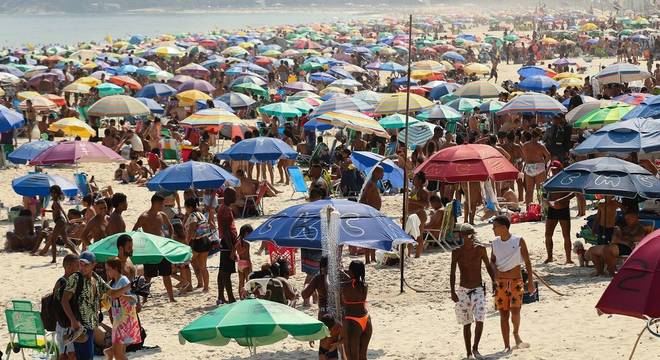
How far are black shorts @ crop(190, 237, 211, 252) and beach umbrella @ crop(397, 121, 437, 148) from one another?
7.38 metres

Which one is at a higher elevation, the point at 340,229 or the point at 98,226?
the point at 340,229

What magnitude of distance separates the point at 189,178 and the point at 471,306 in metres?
5.26

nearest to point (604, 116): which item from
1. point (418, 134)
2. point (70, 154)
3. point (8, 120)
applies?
point (418, 134)

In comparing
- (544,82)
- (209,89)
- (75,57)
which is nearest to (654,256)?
(544,82)

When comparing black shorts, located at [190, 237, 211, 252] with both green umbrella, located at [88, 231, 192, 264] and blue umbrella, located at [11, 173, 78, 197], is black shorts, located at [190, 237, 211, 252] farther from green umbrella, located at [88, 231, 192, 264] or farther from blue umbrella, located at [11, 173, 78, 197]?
blue umbrella, located at [11, 173, 78, 197]

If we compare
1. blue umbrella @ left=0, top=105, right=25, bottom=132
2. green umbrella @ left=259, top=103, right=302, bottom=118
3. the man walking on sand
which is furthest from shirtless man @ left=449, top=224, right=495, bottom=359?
green umbrella @ left=259, top=103, right=302, bottom=118

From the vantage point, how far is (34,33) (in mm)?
111000

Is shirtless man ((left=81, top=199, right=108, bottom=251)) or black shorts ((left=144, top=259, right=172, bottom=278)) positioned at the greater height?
shirtless man ((left=81, top=199, right=108, bottom=251))

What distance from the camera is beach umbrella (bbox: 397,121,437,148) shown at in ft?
57.5

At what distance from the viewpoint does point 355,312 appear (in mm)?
7160

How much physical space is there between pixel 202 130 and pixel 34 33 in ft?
312

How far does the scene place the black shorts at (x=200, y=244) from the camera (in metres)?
10.5

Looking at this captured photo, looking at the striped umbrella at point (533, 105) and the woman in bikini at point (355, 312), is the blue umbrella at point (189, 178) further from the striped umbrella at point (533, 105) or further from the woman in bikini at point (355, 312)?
the striped umbrella at point (533, 105)

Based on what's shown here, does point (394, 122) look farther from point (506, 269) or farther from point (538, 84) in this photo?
point (506, 269)
